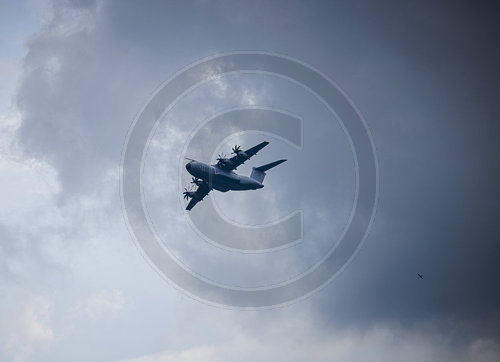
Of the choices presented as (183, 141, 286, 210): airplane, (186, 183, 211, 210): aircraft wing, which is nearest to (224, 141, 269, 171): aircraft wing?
(183, 141, 286, 210): airplane

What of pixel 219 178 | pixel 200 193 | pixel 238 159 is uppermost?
pixel 200 193

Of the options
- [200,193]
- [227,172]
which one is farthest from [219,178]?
[200,193]

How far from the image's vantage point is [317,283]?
54.0 metres

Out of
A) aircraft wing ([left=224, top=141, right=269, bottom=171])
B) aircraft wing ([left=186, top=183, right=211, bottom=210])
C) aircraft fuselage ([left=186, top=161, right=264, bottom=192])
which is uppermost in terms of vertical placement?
aircraft wing ([left=186, top=183, right=211, bottom=210])

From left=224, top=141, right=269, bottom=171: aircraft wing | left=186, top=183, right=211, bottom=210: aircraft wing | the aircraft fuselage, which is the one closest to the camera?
the aircraft fuselage

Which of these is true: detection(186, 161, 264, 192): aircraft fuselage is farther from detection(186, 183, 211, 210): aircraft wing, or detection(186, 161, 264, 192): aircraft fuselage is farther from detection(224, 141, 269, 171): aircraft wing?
detection(186, 183, 211, 210): aircraft wing

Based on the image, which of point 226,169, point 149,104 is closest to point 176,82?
point 149,104

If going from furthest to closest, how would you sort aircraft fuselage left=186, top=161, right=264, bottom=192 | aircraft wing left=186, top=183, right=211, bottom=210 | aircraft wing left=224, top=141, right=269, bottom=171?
aircraft wing left=186, top=183, right=211, bottom=210 < aircraft wing left=224, top=141, right=269, bottom=171 < aircraft fuselage left=186, top=161, right=264, bottom=192

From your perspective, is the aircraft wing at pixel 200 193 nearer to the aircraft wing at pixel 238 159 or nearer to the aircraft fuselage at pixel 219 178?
the aircraft fuselage at pixel 219 178

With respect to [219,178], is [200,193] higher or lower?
higher

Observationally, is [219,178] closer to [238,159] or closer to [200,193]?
[238,159]

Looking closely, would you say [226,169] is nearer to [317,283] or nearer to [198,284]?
[198,284]

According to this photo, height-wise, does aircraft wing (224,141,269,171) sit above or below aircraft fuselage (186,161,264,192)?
above

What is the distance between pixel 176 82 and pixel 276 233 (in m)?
36.4
